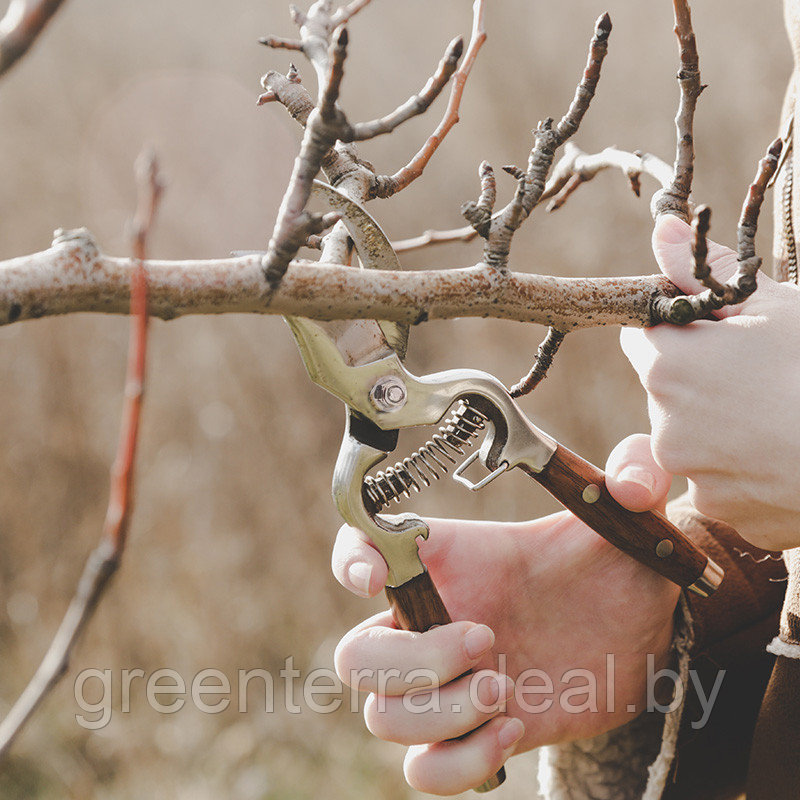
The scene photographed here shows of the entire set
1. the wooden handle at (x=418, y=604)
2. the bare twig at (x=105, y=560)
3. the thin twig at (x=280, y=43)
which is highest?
the thin twig at (x=280, y=43)

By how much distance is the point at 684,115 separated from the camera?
72cm

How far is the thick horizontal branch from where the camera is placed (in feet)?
1.70

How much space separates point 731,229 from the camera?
116 inches

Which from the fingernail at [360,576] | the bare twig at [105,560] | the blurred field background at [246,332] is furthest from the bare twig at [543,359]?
the blurred field background at [246,332]

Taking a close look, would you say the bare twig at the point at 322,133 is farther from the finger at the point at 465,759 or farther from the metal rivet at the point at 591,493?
the finger at the point at 465,759

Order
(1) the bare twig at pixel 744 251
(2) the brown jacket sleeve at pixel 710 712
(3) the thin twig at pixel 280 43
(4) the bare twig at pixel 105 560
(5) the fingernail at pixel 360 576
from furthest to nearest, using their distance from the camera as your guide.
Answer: (2) the brown jacket sleeve at pixel 710 712, (5) the fingernail at pixel 360 576, (3) the thin twig at pixel 280 43, (1) the bare twig at pixel 744 251, (4) the bare twig at pixel 105 560

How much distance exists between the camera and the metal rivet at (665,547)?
2.74 feet

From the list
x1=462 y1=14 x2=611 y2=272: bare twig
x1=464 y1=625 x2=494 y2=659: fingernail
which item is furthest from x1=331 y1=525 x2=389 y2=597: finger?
x1=462 y1=14 x2=611 y2=272: bare twig

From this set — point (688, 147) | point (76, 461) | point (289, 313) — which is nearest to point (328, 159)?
point (289, 313)

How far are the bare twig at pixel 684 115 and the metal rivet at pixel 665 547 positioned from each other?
1.14ft

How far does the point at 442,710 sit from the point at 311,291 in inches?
19.5

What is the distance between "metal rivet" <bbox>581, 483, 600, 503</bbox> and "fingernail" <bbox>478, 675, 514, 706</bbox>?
0.74ft

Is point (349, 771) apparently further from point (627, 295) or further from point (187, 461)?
point (627, 295)

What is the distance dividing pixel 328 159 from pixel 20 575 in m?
2.67
